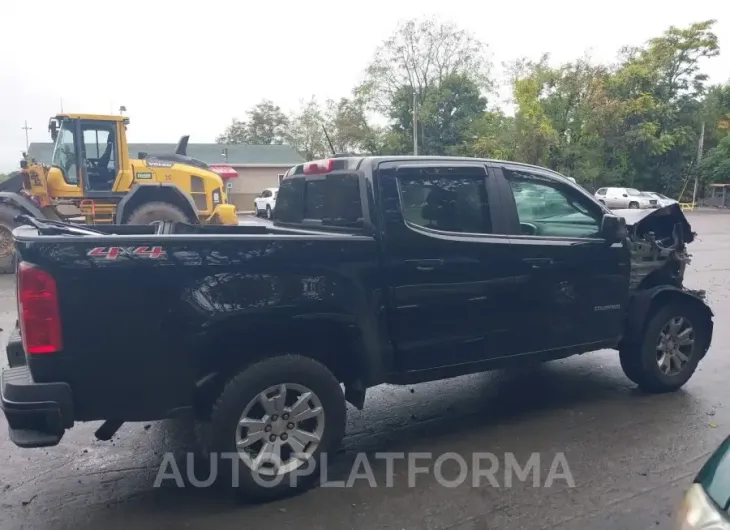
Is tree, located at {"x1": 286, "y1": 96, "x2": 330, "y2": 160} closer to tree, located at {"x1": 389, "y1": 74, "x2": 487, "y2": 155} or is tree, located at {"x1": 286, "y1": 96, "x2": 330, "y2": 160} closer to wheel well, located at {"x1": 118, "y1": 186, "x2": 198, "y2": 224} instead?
tree, located at {"x1": 389, "y1": 74, "x2": 487, "y2": 155}

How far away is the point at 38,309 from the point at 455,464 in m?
2.67

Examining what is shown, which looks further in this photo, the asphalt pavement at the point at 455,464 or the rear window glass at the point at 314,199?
the rear window glass at the point at 314,199

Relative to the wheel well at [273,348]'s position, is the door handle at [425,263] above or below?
above

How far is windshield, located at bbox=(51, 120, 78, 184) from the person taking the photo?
42.9 ft

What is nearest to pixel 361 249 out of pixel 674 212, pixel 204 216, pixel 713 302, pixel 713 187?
pixel 674 212

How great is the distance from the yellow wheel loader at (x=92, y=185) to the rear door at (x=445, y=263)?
9951mm

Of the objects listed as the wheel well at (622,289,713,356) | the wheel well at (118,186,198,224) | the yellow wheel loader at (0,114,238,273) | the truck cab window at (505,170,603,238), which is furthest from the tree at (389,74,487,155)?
the truck cab window at (505,170,603,238)

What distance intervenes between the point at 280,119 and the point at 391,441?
209 ft

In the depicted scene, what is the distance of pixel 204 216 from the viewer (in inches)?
581

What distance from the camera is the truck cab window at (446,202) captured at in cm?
410

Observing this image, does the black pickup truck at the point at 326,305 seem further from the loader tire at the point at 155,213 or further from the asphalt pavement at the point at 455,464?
the loader tire at the point at 155,213

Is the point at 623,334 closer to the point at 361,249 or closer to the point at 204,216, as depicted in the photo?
the point at 361,249

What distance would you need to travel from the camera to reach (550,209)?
481 centimetres

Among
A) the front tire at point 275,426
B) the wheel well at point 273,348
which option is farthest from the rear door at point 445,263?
the front tire at point 275,426
